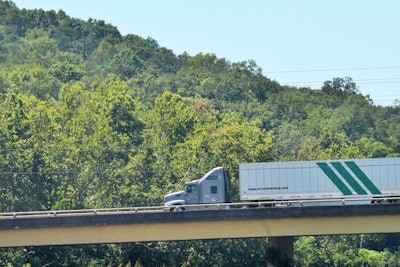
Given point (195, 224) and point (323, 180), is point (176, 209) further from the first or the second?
point (323, 180)

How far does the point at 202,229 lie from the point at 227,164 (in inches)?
1429

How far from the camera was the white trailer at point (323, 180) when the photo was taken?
2849 inches

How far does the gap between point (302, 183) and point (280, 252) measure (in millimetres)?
5462

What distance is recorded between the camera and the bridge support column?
70.1m

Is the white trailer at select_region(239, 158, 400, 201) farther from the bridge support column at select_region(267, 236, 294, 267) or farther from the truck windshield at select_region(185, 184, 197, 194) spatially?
the bridge support column at select_region(267, 236, 294, 267)

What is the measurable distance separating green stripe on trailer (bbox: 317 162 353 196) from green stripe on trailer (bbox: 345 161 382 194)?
1086 millimetres

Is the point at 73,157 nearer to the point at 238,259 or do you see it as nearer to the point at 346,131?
the point at 238,259

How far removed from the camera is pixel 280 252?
70250 millimetres

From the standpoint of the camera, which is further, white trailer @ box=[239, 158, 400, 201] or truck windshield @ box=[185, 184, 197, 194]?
white trailer @ box=[239, 158, 400, 201]

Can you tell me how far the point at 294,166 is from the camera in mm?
73938

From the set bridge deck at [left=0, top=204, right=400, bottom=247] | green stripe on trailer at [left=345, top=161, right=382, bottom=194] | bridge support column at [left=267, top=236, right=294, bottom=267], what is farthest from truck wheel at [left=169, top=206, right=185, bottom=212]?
green stripe on trailer at [left=345, top=161, right=382, bottom=194]

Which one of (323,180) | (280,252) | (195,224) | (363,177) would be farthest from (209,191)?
(363,177)

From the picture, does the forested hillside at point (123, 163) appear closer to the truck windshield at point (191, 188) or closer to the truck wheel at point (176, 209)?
the truck windshield at point (191, 188)

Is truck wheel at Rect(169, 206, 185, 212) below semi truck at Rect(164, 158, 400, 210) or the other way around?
below
